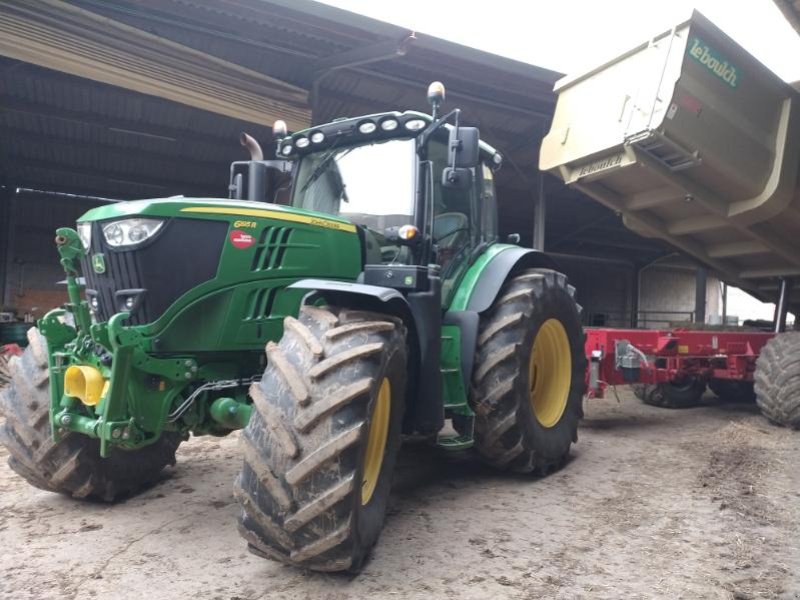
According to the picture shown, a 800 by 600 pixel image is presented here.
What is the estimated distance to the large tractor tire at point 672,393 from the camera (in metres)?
7.86

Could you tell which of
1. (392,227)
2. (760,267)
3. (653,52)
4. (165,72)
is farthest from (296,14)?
(760,267)

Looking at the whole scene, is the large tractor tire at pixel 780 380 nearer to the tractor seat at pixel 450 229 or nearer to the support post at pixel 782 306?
the support post at pixel 782 306

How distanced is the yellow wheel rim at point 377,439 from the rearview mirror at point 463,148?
1.42 meters

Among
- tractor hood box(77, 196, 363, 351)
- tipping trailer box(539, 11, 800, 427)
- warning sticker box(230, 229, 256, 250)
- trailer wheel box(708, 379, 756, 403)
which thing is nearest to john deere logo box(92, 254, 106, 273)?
tractor hood box(77, 196, 363, 351)

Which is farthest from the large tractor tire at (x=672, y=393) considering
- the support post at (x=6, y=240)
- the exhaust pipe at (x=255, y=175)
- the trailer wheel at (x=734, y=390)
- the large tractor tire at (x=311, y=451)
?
the support post at (x=6, y=240)

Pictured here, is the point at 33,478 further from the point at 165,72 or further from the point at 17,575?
the point at 165,72

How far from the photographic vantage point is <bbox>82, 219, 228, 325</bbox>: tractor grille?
3117 millimetres

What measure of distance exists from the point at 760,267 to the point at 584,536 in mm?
5145

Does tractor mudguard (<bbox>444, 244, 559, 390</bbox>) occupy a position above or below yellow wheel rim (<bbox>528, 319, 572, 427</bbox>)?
above

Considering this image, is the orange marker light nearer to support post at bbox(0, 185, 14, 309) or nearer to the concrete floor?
the concrete floor

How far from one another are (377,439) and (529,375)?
1.50 meters

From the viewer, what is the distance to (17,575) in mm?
2857

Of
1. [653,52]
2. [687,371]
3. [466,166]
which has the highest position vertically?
[653,52]

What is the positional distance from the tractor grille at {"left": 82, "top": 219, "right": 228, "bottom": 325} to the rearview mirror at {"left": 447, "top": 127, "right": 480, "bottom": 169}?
137 centimetres
